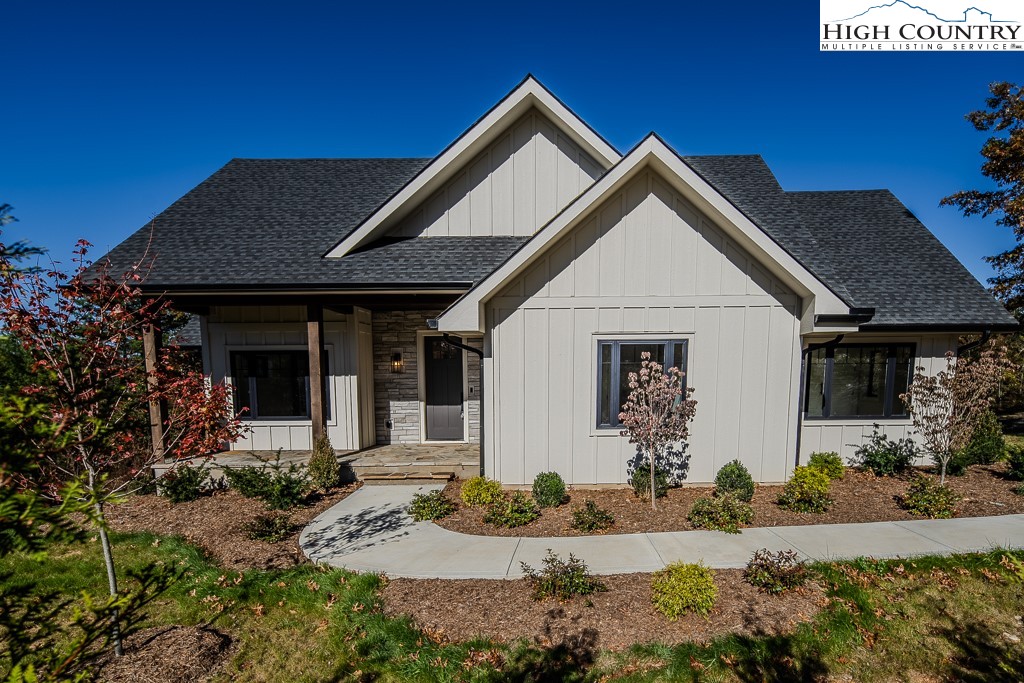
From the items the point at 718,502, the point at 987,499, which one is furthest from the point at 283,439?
the point at 987,499

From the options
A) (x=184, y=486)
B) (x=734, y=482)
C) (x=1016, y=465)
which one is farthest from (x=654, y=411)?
(x=184, y=486)

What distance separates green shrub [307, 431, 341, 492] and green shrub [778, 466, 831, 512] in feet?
24.6

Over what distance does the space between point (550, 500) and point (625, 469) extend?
1541 mm

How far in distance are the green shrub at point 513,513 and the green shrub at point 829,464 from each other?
17.7 feet

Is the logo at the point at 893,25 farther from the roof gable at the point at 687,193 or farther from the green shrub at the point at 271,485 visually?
the green shrub at the point at 271,485

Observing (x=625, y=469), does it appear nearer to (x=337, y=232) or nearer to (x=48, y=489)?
(x=48, y=489)

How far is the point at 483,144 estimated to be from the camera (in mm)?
9227

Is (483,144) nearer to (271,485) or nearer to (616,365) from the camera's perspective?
(616,365)

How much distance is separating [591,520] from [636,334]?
3080 mm

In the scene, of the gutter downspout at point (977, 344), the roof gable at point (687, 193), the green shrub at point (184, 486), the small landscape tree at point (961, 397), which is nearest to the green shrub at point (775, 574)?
the roof gable at point (687, 193)

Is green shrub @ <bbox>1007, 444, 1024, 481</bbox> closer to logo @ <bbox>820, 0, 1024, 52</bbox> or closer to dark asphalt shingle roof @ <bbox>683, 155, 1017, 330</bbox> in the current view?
dark asphalt shingle roof @ <bbox>683, 155, 1017, 330</bbox>

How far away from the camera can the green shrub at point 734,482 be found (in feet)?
22.7

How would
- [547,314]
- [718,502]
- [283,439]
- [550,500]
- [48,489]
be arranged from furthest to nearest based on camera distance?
1. [283,439]
2. [547,314]
3. [550,500]
4. [718,502]
5. [48,489]

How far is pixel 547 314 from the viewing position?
7.36m
